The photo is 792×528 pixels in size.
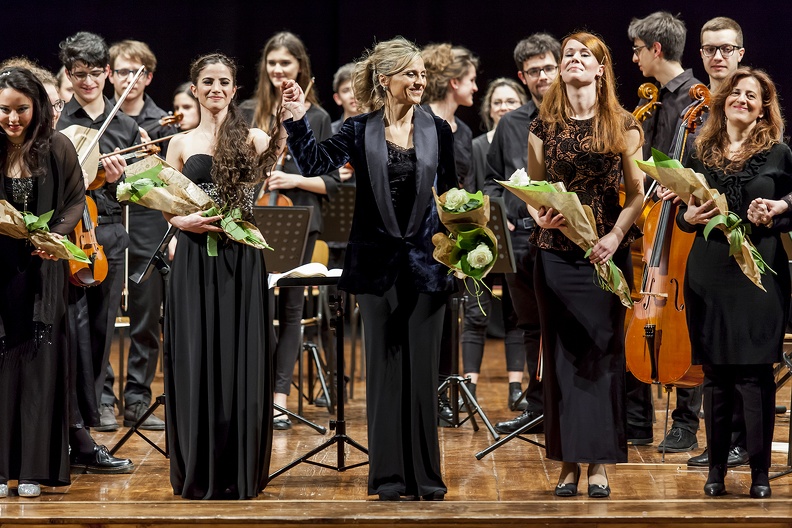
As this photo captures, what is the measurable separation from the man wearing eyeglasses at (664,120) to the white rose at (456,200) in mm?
1459

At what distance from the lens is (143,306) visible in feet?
18.1

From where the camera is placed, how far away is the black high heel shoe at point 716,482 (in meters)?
3.71

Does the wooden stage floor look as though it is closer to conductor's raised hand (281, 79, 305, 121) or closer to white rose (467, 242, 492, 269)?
white rose (467, 242, 492, 269)

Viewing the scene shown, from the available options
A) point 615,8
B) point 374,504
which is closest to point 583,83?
point 374,504

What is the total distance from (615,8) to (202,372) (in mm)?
4945

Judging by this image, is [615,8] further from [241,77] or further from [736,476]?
[736,476]

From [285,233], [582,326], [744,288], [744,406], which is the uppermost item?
[285,233]

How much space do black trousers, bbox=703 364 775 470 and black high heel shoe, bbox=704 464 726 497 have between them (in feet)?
0.09

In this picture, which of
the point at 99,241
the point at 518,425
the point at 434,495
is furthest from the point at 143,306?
the point at 434,495

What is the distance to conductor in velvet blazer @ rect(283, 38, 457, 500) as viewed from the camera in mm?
3604

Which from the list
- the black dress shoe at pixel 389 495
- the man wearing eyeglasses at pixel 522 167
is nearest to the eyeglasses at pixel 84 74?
the man wearing eyeglasses at pixel 522 167

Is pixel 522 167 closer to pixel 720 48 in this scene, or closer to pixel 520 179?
pixel 720 48

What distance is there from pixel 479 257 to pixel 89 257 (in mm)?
1627

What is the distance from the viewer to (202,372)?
12.4 feet
